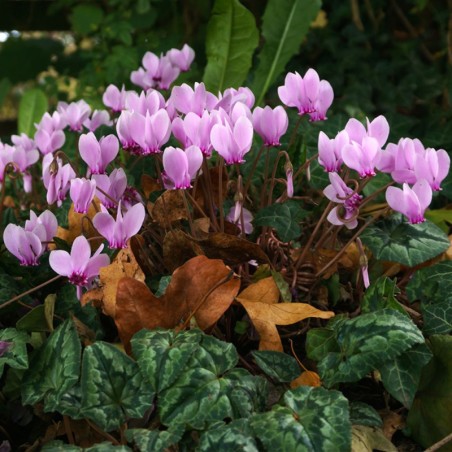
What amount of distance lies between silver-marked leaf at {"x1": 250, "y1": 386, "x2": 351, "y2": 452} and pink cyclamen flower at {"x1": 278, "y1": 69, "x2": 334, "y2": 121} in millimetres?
525

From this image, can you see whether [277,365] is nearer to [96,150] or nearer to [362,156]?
[362,156]

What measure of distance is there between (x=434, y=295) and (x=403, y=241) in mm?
118

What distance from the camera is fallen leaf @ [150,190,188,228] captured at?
136cm

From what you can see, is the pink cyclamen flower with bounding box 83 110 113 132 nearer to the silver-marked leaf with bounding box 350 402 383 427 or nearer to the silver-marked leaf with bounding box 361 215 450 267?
the silver-marked leaf with bounding box 361 215 450 267

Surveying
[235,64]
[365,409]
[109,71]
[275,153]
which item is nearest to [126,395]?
[365,409]

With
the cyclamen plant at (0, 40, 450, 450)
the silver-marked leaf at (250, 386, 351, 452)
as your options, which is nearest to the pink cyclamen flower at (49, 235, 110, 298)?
the cyclamen plant at (0, 40, 450, 450)

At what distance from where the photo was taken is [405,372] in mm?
1146

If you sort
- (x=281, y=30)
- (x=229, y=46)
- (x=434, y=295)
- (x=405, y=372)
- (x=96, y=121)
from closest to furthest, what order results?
1. (x=405, y=372)
2. (x=434, y=295)
3. (x=96, y=121)
4. (x=229, y=46)
5. (x=281, y=30)

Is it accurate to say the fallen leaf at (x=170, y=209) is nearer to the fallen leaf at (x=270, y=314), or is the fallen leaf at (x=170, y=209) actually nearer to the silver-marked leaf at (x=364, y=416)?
the fallen leaf at (x=270, y=314)

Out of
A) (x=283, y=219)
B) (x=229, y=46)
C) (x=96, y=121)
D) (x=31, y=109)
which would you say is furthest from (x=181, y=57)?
(x=31, y=109)

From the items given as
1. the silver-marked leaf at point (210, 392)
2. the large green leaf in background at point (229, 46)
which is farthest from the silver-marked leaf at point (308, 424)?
the large green leaf in background at point (229, 46)

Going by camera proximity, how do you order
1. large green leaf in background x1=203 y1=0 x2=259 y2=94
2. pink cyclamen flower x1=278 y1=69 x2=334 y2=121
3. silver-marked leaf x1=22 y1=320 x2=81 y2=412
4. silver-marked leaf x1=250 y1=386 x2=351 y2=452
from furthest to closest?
large green leaf in background x1=203 y1=0 x2=259 y2=94, pink cyclamen flower x1=278 y1=69 x2=334 y2=121, silver-marked leaf x1=22 y1=320 x2=81 y2=412, silver-marked leaf x1=250 y1=386 x2=351 y2=452

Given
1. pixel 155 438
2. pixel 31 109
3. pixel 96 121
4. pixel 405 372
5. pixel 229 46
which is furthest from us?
pixel 31 109

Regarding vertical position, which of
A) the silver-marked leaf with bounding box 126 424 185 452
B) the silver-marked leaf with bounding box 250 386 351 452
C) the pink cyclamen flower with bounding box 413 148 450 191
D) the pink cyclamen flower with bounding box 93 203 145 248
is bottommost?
the silver-marked leaf with bounding box 126 424 185 452
